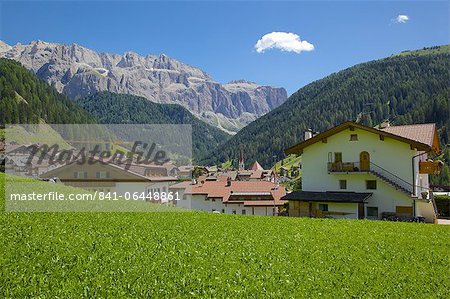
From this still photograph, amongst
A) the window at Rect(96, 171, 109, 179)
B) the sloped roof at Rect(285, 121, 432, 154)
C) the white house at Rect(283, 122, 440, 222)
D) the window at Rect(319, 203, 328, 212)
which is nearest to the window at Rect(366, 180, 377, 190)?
the white house at Rect(283, 122, 440, 222)

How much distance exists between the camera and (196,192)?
67.5 meters

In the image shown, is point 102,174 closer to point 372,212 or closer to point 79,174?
point 79,174

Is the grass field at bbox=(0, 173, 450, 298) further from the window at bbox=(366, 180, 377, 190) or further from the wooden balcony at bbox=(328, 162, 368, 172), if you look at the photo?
the wooden balcony at bbox=(328, 162, 368, 172)

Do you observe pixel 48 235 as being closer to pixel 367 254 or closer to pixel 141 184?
pixel 367 254

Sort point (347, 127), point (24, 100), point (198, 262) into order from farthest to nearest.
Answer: point (24, 100), point (347, 127), point (198, 262)

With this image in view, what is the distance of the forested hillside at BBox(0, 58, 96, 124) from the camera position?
165 m

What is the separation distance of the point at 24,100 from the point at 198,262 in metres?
200

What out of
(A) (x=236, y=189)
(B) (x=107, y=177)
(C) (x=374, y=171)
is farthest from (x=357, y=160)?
(B) (x=107, y=177)

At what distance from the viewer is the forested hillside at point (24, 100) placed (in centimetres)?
16525

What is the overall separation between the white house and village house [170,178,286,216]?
22100 mm

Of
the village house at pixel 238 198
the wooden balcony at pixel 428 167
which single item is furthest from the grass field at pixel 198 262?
the village house at pixel 238 198

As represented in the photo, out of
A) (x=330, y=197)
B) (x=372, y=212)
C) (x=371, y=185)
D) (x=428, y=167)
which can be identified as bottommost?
(x=372, y=212)

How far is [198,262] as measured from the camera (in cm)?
1065

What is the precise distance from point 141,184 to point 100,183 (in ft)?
21.9
